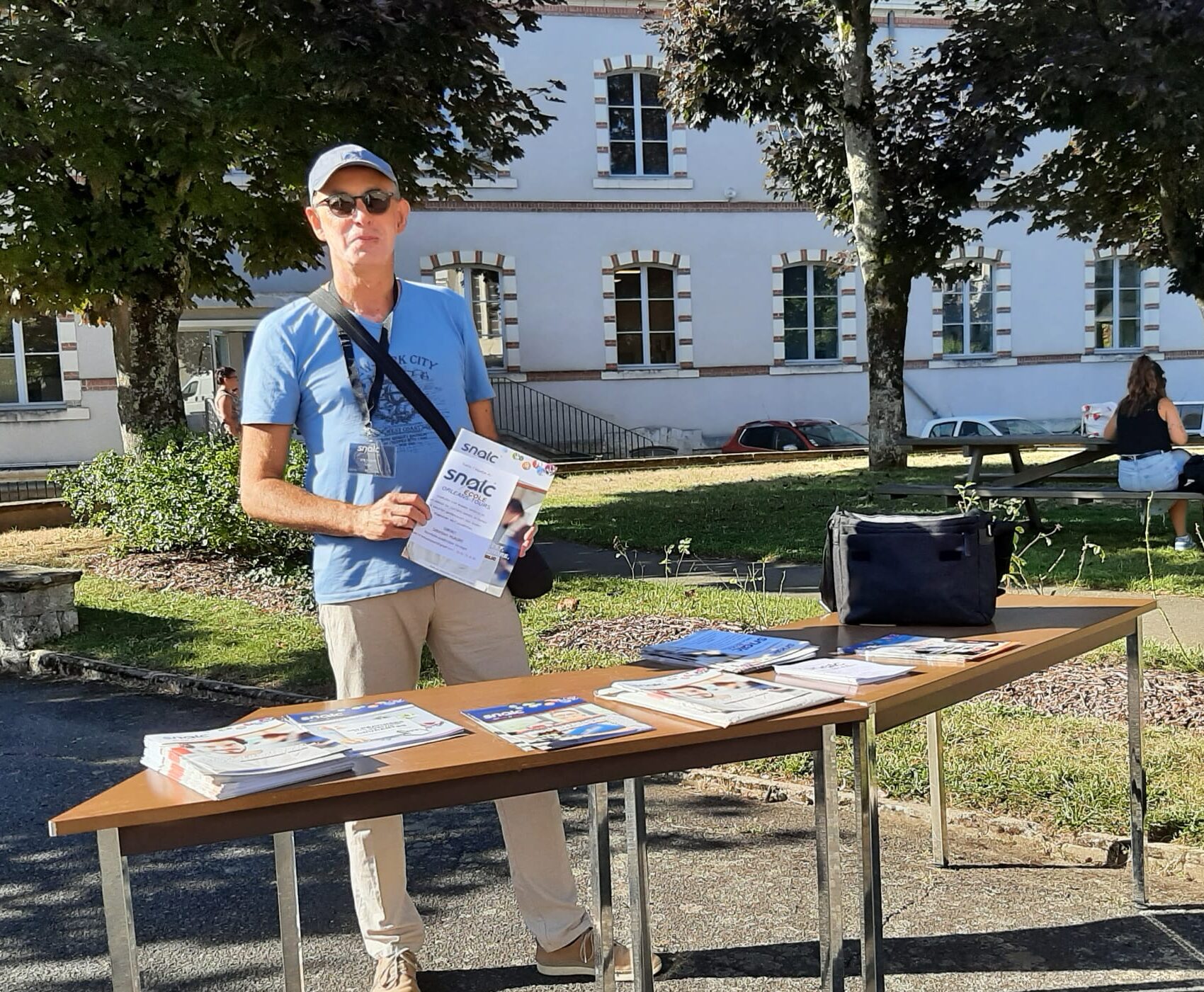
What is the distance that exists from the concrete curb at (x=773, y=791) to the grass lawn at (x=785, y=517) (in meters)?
4.37

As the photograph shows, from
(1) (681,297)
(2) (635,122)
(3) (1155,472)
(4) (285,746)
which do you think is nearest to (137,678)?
(4) (285,746)

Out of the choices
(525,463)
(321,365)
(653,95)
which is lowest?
(525,463)

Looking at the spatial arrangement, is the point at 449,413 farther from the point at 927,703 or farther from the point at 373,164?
the point at 927,703

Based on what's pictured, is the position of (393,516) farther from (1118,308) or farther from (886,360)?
(1118,308)

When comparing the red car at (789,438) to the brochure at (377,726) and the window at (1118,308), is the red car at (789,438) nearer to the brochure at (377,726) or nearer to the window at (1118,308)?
the window at (1118,308)

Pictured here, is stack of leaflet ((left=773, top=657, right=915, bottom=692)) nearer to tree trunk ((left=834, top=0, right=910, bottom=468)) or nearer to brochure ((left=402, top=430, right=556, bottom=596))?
brochure ((left=402, top=430, right=556, bottom=596))

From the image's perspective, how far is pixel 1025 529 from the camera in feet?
37.1

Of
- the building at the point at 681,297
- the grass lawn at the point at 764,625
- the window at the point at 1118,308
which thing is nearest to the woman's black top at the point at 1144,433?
the grass lawn at the point at 764,625

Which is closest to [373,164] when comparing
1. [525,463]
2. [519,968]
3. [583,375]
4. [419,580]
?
[525,463]

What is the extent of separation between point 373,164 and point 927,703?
6.23ft

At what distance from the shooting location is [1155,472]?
1006 cm

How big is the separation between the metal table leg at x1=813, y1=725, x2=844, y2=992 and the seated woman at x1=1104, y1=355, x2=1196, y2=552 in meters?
8.16

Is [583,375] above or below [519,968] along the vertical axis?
above

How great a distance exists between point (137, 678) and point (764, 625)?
12.8 ft
